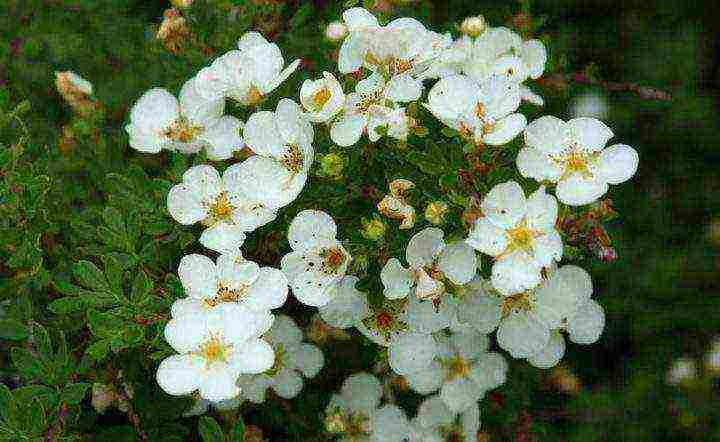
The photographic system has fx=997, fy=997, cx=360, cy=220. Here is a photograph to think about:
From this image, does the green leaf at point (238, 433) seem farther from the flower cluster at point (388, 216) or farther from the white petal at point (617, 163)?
the white petal at point (617, 163)

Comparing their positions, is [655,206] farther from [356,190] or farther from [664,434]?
[356,190]

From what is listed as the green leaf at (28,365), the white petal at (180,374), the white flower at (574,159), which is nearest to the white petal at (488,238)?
the white flower at (574,159)

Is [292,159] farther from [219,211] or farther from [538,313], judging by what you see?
[538,313]

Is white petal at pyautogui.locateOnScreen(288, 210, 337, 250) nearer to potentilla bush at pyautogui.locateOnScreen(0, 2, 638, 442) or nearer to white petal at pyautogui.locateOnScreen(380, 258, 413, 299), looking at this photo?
potentilla bush at pyautogui.locateOnScreen(0, 2, 638, 442)

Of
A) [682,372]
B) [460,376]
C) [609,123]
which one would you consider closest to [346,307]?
[460,376]

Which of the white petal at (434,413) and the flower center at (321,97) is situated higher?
the flower center at (321,97)

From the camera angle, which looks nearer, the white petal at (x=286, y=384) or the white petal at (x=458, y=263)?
the white petal at (x=458, y=263)
